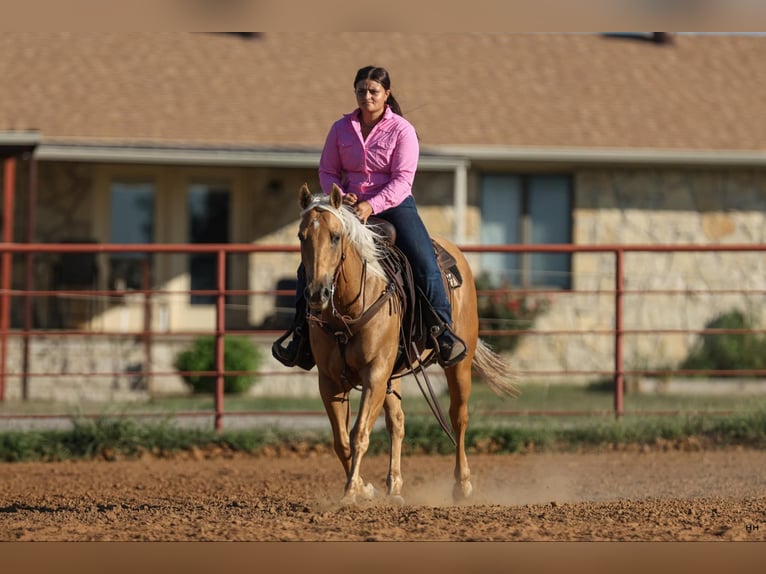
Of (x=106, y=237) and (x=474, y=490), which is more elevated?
(x=106, y=237)

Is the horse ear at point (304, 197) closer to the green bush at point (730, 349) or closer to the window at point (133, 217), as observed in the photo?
the green bush at point (730, 349)

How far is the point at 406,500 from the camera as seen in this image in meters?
8.30

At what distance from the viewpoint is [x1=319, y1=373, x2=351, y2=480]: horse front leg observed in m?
7.29

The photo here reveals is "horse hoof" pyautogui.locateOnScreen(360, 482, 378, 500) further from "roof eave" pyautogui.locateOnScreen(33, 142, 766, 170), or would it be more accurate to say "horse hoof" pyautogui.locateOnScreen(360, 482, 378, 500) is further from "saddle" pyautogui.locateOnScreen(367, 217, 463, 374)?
"roof eave" pyautogui.locateOnScreen(33, 142, 766, 170)

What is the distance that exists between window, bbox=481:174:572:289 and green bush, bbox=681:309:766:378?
2.22 metres

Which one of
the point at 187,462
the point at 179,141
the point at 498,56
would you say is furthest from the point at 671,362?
the point at 187,462

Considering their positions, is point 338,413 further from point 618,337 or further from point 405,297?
point 618,337

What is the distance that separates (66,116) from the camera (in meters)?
17.6

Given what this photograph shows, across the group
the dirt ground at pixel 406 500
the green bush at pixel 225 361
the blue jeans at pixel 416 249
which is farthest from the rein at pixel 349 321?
the green bush at pixel 225 361

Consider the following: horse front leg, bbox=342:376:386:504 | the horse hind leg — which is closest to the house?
the horse hind leg

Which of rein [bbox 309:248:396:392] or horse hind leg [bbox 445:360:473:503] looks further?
horse hind leg [bbox 445:360:473:503]

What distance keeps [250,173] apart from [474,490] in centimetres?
1052

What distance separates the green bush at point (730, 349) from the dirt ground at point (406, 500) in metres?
6.31

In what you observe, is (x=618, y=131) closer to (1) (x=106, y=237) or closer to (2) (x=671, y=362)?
(2) (x=671, y=362)
